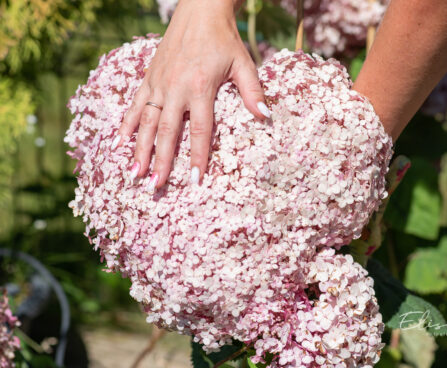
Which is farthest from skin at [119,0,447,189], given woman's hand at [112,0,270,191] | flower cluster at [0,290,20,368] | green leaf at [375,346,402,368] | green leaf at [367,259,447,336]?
green leaf at [375,346,402,368]

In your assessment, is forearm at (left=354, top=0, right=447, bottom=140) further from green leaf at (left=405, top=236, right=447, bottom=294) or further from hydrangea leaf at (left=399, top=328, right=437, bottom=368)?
hydrangea leaf at (left=399, top=328, right=437, bottom=368)

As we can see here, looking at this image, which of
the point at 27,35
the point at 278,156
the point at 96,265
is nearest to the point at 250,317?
the point at 278,156

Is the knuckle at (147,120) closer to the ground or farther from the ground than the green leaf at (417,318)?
farther from the ground

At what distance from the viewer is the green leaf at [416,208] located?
5.02ft

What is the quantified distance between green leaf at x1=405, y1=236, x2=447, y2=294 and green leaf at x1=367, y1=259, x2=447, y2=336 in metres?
0.46

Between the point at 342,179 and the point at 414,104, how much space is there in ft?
0.67

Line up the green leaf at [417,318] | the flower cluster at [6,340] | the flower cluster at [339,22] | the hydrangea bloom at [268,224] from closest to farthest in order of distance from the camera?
the hydrangea bloom at [268,224]
the green leaf at [417,318]
the flower cluster at [6,340]
the flower cluster at [339,22]

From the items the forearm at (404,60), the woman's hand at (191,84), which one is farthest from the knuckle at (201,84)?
the forearm at (404,60)

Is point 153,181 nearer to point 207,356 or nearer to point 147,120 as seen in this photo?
point 147,120

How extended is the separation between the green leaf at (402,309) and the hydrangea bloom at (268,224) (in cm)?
22

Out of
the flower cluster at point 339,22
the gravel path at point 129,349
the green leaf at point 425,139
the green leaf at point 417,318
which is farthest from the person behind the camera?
the gravel path at point 129,349

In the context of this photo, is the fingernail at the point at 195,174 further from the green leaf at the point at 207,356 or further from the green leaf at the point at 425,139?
the green leaf at the point at 425,139

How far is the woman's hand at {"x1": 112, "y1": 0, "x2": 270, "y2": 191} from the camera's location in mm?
818

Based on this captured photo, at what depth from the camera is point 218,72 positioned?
85 cm
